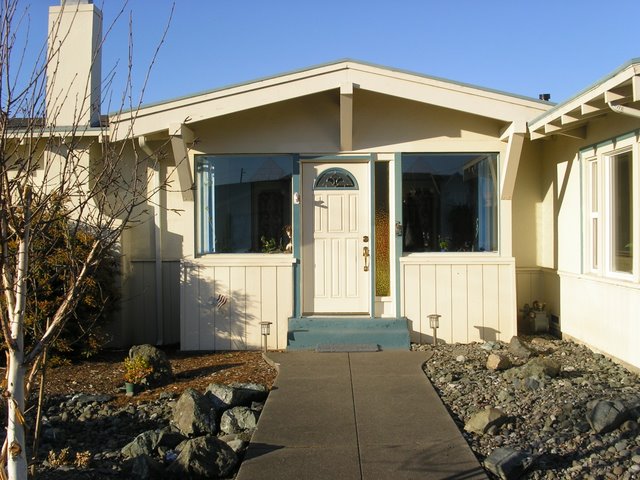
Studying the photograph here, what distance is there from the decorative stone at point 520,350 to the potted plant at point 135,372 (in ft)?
14.4

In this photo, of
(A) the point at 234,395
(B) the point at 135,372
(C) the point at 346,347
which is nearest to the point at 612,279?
(C) the point at 346,347

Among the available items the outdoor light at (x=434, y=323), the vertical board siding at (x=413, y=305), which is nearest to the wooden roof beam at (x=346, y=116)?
the vertical board siding at (x=413, y=305)

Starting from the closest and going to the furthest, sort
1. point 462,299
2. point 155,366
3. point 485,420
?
1. point 485,420
2. point 155,366
3. point 462,299

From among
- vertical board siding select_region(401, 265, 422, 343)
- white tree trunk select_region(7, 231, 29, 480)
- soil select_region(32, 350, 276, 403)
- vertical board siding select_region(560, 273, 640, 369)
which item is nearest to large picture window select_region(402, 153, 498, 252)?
vertical board siding select_region(401, 265, 422, 343)

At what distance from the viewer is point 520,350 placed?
8062mm

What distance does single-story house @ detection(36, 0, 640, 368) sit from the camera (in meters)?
8.88

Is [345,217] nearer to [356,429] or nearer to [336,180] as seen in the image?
[336,180]

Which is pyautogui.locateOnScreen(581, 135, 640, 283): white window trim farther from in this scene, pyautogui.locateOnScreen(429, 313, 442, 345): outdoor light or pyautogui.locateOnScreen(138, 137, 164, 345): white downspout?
pyautogui.locateOnScreen(138, 137, 164, 345): white downspout

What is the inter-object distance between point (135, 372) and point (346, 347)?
9.14 feet

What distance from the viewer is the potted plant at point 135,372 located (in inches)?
273

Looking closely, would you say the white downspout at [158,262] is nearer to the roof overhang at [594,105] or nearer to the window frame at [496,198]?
the window frame at [496,198]

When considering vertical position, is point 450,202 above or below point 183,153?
below

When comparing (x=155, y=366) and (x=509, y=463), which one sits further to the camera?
(x=155, y=366)

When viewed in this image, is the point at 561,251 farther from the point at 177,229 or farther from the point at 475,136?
the point at 177,229
